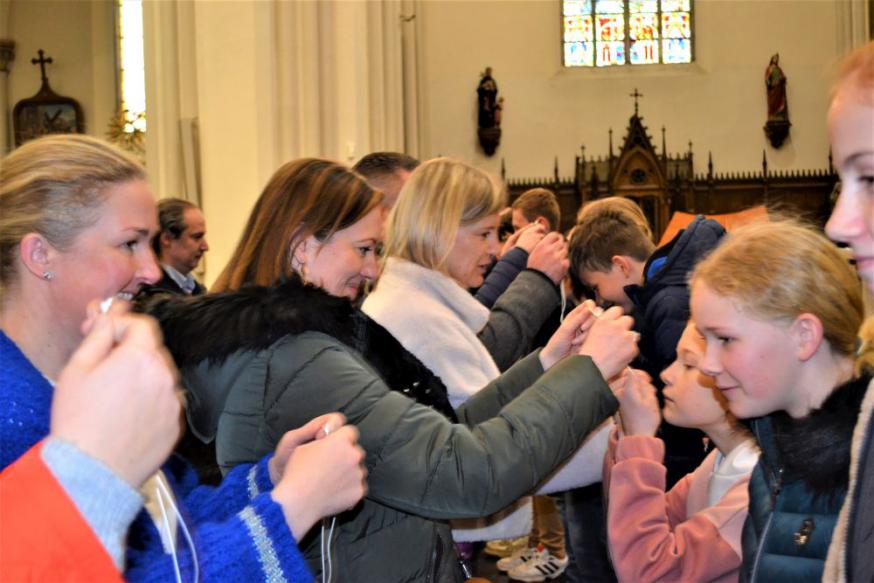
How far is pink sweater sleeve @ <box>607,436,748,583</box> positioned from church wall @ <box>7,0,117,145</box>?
17.3 metres

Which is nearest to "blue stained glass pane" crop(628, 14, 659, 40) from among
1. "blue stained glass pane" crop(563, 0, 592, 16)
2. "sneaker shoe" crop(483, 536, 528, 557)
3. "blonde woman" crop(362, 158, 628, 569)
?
"blue stained glass pane" crop(563, 0, 592, 16)

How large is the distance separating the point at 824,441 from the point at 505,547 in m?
4.40

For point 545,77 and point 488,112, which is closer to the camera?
point 488,112

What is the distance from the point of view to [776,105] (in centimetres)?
1680

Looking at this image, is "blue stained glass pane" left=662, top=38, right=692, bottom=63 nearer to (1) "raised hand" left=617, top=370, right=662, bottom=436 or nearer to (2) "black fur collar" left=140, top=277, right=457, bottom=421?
(1) "raised hand" left=617, top=370, right=662, bottom=436

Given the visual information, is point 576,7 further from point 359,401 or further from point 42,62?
point 359,401

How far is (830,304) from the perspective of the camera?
→ 2031mm

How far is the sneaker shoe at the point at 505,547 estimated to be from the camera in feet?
19.9

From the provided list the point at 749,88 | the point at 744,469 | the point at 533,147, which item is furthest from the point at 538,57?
the point at 744,469

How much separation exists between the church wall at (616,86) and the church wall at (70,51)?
5686 mm

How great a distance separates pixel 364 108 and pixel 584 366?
817 centimetres

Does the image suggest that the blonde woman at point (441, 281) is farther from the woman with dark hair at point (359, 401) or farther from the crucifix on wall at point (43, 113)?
the crucifix on wall at point (43, 113)

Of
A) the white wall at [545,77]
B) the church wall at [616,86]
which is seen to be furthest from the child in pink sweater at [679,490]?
the church wall at [616,86]

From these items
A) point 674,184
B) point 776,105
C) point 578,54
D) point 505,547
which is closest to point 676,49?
point 578,54
